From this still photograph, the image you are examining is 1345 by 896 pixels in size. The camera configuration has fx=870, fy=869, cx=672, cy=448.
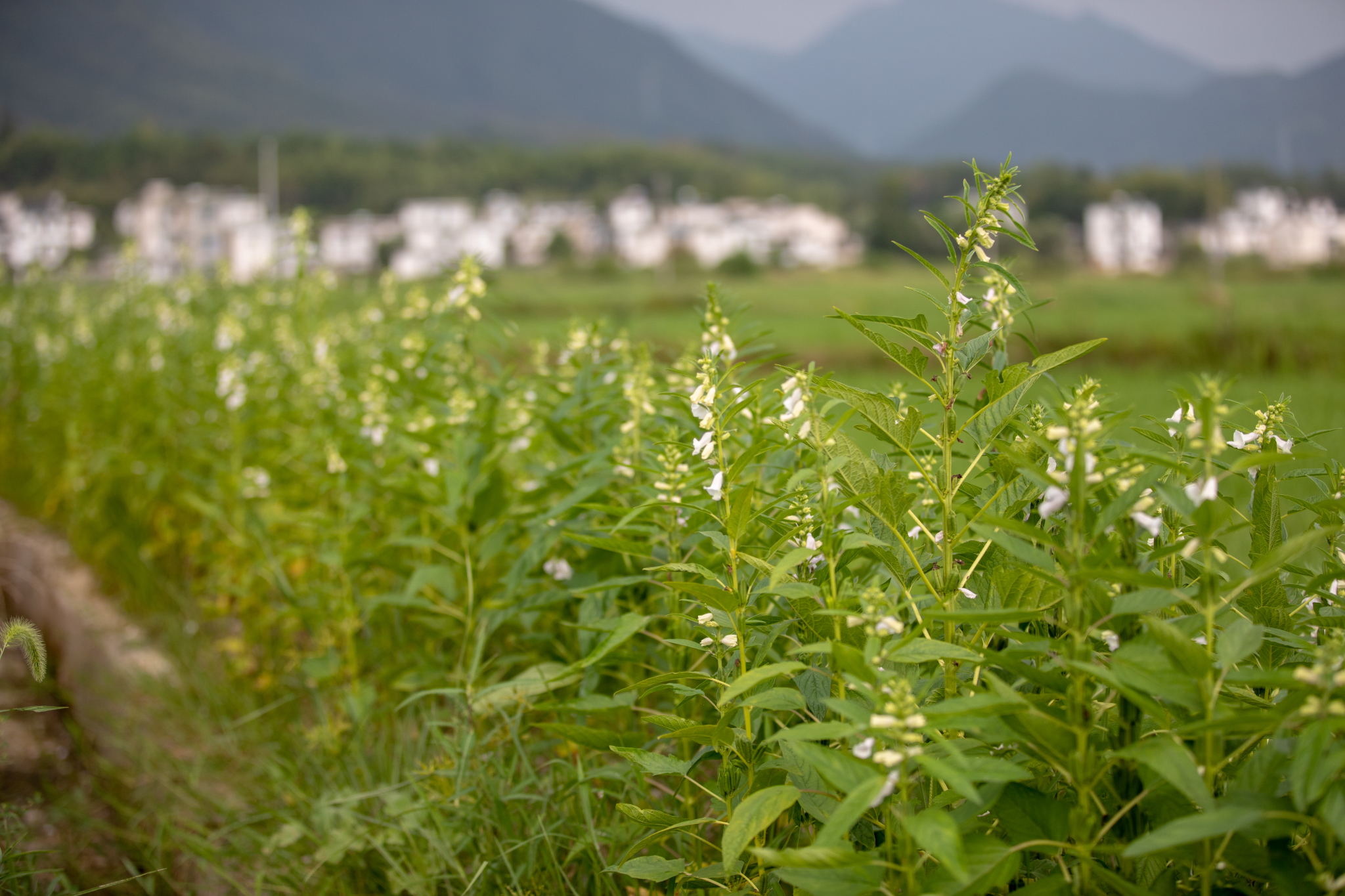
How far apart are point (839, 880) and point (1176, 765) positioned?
1.13 feet

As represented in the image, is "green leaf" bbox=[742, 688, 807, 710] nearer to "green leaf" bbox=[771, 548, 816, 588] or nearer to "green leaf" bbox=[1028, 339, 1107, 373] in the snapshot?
"green leaf" bbox=[771, 548, 816, 588]

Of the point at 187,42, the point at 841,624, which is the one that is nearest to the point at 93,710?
the point at 841,624

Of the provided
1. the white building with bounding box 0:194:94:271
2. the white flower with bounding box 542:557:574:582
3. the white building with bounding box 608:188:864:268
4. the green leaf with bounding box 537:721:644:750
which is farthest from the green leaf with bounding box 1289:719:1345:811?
the white building with bounding box 608:188:864:268

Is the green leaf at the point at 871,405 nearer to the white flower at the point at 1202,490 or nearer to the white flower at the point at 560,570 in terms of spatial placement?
the white flower at the point at 1202,490

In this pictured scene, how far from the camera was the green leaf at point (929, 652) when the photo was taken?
0.92 meters

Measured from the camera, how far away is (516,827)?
1688mm

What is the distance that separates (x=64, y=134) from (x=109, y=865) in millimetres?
30832

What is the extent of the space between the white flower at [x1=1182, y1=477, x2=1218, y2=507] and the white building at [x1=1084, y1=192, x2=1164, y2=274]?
199 feet

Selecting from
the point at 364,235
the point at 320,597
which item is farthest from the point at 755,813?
the point at 364,235

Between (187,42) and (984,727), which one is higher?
(187,42)

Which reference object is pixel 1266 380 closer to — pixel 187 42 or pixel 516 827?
pixel 516 827

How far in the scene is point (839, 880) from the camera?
90cm

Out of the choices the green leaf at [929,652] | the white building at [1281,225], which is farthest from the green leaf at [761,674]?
the white building at [1281,225]

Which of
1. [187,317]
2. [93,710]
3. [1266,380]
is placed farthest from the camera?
[1266,380]
